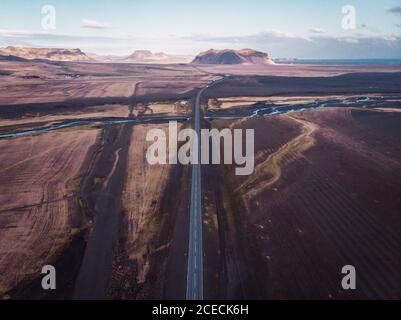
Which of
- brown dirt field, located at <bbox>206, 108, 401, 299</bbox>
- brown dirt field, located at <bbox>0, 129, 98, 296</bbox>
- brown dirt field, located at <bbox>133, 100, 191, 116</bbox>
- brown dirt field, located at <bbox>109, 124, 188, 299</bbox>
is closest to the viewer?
brown dirt field, located at <bbox>109, 124, 188, 299</bbox>

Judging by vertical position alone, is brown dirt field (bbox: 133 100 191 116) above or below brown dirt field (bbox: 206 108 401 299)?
above

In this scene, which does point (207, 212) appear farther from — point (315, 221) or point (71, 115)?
point (71, 115)

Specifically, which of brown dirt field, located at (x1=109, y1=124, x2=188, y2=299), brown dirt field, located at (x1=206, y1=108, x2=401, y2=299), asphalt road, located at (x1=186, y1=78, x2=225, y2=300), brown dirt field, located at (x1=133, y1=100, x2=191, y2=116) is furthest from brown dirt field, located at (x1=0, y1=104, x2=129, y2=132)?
brown dirt field, located at (x1=206, y1=108, x2=401, y2=299)

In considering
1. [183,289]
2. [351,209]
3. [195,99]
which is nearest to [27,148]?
[183,289]

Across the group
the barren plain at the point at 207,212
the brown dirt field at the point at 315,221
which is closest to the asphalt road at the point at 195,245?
the barren plain at the point at 207,212

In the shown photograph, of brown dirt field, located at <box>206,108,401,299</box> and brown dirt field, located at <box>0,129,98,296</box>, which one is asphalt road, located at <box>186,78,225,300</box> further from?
brown dirt field, located at <box>0,129,98,296</box>

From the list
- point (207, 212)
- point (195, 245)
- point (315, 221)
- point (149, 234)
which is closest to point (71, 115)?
point (207, 212)

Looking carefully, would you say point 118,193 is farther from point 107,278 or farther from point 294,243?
point 294,243

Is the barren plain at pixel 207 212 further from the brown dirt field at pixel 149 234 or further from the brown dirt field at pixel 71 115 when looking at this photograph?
the brown dirt field at pixel 71 115
